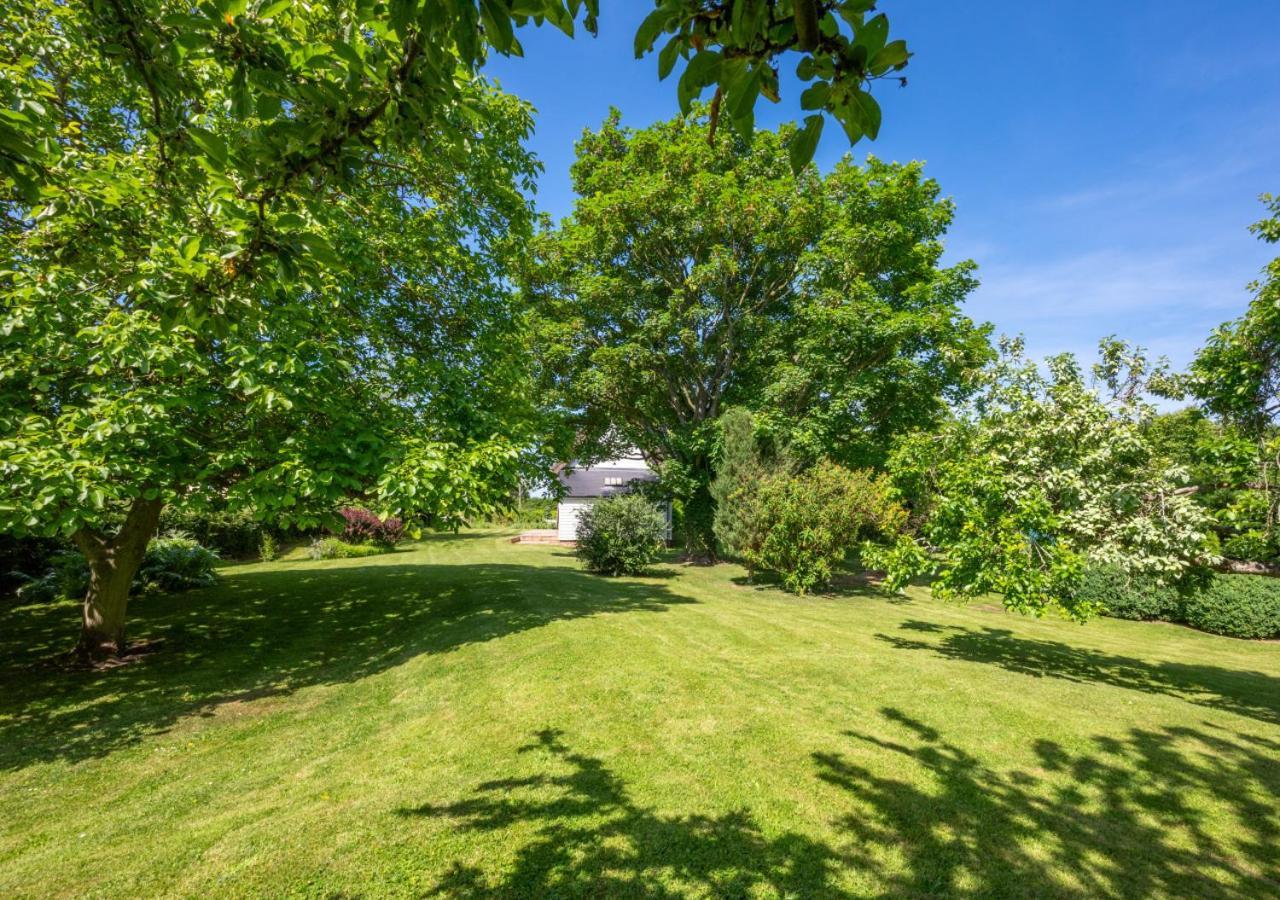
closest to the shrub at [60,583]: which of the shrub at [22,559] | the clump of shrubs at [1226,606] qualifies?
the shrub at [22,559]

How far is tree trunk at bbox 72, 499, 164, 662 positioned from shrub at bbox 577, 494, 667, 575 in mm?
12059

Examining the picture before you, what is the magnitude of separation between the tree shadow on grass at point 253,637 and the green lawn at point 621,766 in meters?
0.08

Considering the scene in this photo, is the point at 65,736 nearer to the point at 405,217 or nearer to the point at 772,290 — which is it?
the point at 405,217

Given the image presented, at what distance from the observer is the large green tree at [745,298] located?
19453 mm

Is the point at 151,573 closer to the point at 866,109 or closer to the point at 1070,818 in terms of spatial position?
the point at 866,109

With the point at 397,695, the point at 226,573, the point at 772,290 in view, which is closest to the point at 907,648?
the point at 397,695

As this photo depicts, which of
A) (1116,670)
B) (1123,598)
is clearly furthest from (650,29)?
(1123,598)

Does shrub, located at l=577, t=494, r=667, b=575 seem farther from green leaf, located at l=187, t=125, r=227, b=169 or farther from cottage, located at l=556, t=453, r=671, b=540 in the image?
green leaf, located at l=187, t=125, r=227, b=169

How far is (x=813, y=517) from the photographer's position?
16.5 meters

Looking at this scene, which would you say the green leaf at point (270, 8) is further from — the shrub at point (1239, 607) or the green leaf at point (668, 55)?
the shrub at point (1239, 607)

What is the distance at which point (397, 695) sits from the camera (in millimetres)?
7508

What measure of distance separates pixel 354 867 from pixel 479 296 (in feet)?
35.0

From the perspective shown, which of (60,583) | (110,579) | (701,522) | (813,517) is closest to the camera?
(110,579)

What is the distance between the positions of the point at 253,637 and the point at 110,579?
2576 millimetres
